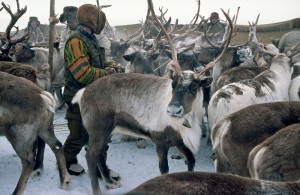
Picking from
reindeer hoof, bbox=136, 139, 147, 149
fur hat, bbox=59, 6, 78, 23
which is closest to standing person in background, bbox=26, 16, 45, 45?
fur hat, bbox=59, 6, 78, 23

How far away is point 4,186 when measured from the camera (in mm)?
4172

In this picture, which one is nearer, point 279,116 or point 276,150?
point 276,150

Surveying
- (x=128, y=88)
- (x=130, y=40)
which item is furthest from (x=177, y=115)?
(x=130, y=40)

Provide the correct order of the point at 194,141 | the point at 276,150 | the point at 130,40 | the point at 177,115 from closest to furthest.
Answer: the point at 276,150
the point at 177,115
the point at 194,141
the point at 130,40

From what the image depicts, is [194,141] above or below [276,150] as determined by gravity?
below

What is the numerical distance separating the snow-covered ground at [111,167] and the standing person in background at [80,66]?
0.75 feet

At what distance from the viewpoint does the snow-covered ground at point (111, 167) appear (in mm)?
4168

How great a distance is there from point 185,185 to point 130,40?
22.4ft

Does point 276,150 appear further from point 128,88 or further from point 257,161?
point 128,88

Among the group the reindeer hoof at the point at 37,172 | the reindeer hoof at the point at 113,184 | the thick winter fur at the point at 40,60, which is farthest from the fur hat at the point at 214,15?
the reindeer hoof at the point at 37,172

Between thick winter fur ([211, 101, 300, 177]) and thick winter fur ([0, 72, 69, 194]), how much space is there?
5.28 ft

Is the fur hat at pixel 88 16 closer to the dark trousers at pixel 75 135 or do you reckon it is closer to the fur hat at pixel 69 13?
the dark trousers at pixel 75 135

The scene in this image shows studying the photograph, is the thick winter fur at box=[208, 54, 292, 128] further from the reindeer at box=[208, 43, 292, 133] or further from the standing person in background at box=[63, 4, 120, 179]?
the standing person in background at box=[63, 4, 120, 179]

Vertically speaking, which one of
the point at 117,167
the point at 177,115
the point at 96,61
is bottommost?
the point at 117,167
